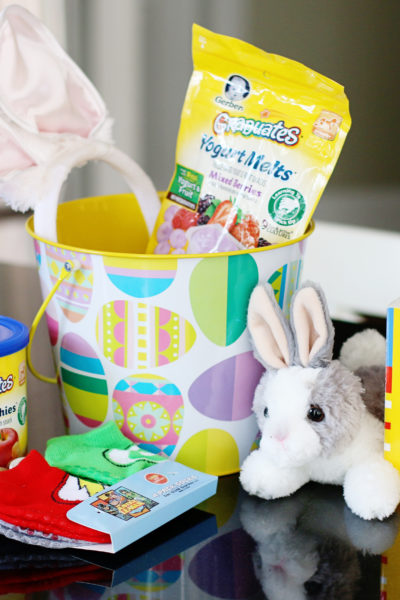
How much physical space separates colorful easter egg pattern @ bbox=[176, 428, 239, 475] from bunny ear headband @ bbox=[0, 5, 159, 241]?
9.2 inches

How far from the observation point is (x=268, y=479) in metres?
0.72

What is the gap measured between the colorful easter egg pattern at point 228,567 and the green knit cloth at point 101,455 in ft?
0.33

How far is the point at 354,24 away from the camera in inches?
108

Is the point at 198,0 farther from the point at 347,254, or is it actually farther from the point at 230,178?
the point at 230,178

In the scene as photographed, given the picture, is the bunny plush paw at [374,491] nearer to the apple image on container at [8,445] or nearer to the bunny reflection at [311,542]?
the bunny reflection at [311,542]

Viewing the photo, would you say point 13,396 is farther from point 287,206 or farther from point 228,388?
point 287,206

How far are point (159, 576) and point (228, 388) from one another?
193 mm

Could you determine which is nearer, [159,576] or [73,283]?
[159,576]

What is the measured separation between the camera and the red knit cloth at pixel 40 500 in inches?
24.3

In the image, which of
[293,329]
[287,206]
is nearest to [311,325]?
[293,329]

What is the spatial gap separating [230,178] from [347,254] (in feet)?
2.25

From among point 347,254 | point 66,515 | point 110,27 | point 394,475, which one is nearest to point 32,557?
point 66,515

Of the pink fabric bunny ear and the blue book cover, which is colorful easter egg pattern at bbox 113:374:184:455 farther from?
the pink fabric bunny ear

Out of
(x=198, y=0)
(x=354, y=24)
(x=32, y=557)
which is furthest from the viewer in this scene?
(x=354, y=24)
